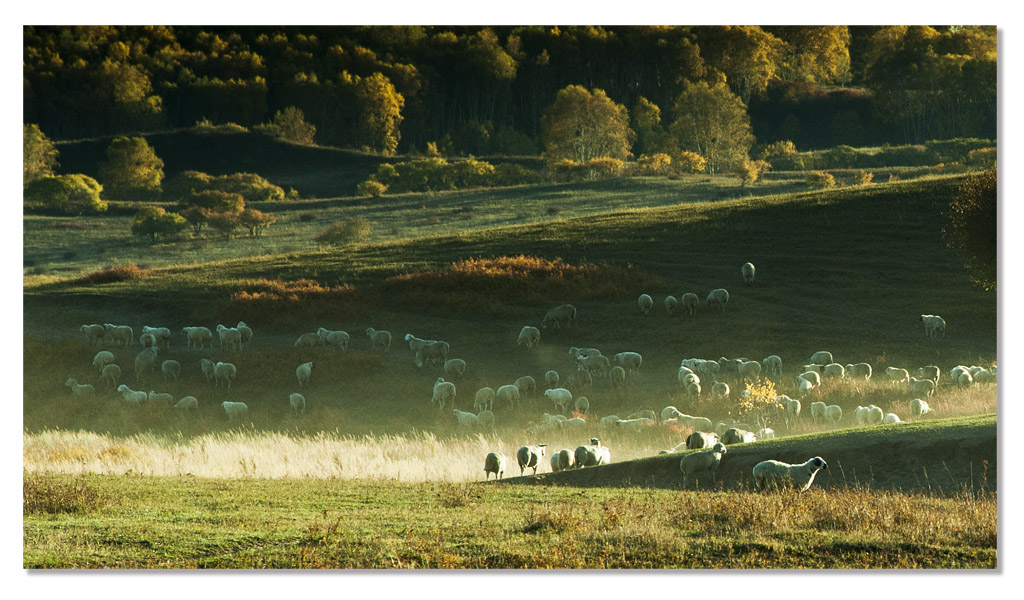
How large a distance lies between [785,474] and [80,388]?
1559 cm

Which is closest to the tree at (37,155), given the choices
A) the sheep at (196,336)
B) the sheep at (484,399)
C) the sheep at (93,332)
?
the sheep at (93,332)

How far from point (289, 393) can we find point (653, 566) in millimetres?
13512

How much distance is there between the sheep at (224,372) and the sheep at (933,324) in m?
16.5

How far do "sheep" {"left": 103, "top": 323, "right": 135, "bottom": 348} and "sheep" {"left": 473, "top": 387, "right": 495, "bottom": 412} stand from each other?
32.1ft

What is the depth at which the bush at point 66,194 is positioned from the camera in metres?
25.6

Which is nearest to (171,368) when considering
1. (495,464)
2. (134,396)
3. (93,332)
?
(134,396)

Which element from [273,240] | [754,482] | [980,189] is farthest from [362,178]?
[754,482]

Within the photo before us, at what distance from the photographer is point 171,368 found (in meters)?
22.2

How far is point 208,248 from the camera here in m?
35.2

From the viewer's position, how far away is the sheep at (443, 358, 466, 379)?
22.0 meters

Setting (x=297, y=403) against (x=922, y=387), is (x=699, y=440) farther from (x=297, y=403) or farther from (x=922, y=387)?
(x=297, y=403)

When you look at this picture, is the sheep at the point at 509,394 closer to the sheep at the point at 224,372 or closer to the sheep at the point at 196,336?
the sheep at the point at 224,372

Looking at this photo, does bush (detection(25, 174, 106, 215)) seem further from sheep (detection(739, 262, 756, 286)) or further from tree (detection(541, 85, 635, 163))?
sheep (detection(739, 262, 756, 286))

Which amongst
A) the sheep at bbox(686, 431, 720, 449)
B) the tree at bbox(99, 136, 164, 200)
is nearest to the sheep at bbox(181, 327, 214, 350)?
the tree at bbox(99, 136, 164, 200)
